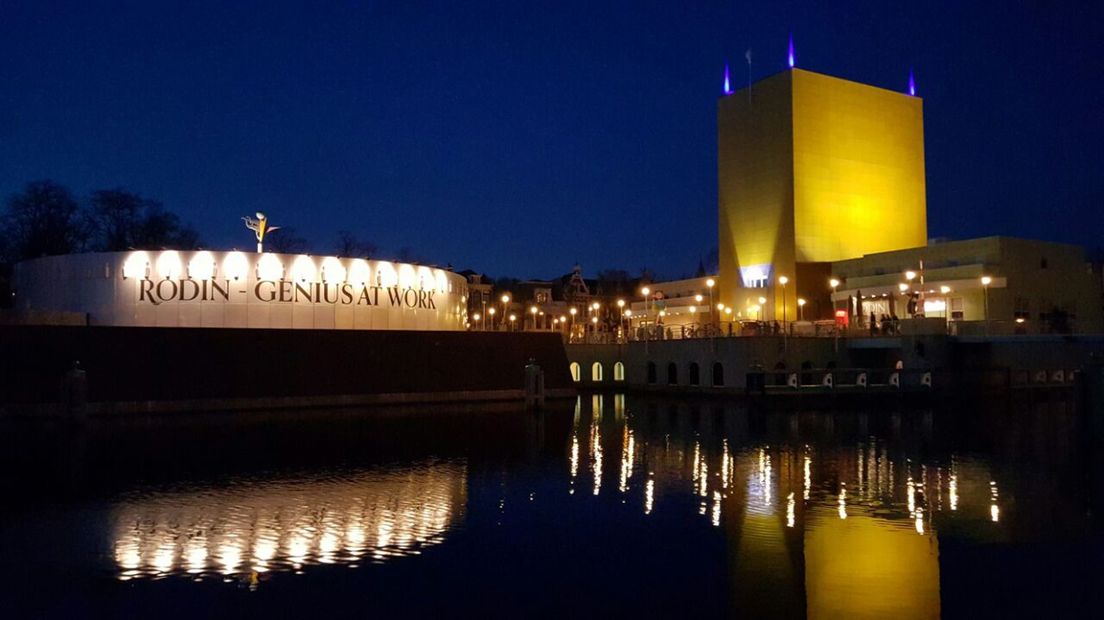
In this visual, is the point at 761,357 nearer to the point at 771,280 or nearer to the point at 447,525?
the point at 771,280

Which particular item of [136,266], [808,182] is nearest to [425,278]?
[136,266]

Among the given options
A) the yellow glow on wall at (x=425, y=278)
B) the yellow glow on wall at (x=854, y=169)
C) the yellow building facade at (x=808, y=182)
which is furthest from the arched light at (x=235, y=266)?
the yellow glow on wall at (x=854, y=169)

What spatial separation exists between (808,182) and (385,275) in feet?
121

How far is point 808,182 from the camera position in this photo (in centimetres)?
7038

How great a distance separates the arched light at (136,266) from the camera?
150 ft

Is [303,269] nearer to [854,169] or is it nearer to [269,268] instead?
[269,268]

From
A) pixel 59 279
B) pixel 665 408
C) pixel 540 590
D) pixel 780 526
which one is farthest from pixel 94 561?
pixel 59 279

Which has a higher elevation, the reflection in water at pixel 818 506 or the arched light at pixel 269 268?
the arched light at pixel 269 268

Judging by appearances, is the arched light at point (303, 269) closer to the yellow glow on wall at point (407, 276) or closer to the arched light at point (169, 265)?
the yellow glow on wall at point (407, 276)

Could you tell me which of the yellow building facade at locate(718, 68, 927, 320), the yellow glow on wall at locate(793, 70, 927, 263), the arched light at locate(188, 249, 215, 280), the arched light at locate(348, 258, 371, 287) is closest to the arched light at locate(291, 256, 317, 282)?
the arched light at locate(348, 258, 371, 287)

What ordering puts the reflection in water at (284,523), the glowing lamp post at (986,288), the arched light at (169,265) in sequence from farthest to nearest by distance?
the glowing lamp post at (986,288) < the arched light at (169,265) < the reflection in water at (284,523)

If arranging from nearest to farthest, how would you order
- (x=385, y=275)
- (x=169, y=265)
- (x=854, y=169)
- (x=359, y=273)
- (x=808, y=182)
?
(x=169, y=265) → (x=359, y=273) → (x=385, y=275) → (x=808, y=182) → (x=854, y=169)

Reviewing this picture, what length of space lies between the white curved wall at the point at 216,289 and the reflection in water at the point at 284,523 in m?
27.8

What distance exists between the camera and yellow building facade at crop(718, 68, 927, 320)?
230 feet
